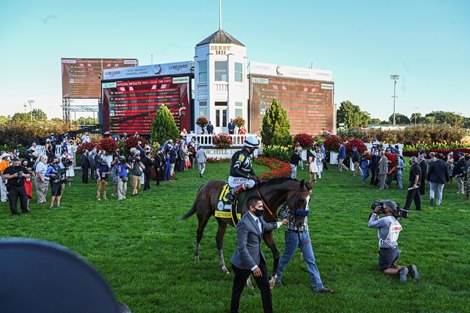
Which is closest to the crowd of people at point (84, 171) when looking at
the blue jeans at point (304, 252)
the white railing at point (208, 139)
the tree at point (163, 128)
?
the white railing at point (208, 139)

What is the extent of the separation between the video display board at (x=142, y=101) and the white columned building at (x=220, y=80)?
1.71m

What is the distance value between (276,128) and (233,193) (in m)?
25.7

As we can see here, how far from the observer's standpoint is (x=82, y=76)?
55.8m

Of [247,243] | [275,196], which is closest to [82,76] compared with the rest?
[275,196]

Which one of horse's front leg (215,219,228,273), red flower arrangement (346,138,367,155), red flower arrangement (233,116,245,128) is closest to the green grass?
horse's front leg (215,219,228,273)

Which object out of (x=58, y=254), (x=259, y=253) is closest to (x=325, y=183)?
(x=259, y=253)

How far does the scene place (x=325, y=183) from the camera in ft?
76.5

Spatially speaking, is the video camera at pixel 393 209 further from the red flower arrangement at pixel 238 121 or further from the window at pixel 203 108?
the window at pixel 203 108

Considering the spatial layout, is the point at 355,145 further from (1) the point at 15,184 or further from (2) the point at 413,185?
(1) the point at 15,184

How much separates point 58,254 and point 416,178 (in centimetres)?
1537

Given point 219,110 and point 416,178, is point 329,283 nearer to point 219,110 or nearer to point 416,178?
point 416,178

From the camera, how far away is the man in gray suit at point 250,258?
602 centimetres

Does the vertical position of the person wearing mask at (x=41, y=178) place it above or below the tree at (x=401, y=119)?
below

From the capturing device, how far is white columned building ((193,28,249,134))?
120 feet
